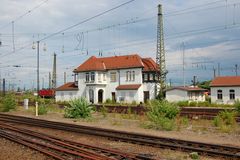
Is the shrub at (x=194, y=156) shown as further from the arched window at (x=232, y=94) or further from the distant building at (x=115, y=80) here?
the distant building at (x=115, y=80)

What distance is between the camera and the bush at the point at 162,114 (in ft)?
70.0

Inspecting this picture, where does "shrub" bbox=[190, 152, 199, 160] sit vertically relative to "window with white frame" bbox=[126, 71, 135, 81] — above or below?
below

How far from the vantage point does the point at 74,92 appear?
63.8 metres

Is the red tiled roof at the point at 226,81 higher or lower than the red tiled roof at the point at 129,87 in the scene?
higher

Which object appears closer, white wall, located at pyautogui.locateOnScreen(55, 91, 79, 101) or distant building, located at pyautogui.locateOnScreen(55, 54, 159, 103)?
distant building, located at pyautogui.locateOnScreen(55, 54, 159, 103)

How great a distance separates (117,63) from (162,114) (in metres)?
36.0

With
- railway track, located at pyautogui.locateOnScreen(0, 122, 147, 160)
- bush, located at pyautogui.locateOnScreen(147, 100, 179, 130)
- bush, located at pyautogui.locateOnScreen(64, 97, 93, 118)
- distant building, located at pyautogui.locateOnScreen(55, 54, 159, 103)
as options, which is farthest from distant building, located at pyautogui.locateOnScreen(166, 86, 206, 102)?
railway track, located at pyautogui.locateOnScreen(0, 122, 147, 160)

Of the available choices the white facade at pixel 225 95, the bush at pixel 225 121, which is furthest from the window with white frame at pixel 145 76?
the bush at pixel 225 121

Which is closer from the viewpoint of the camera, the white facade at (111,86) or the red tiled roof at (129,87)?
the red tiled roof at (129,87)

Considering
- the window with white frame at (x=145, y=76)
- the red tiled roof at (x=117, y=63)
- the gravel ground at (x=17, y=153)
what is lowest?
the gravel ground at (x=17, y=153)

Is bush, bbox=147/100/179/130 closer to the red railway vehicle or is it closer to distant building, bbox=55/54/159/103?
distant building, bbox=55/54/159/103

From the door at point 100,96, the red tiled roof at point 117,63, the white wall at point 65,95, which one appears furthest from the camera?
the white wall at point 65,95

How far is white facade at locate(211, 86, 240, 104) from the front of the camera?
47656 mm

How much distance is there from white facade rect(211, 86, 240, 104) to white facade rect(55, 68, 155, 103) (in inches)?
403
